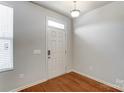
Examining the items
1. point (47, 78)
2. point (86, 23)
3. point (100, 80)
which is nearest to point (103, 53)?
point (100, 80)

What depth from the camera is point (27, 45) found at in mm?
2576

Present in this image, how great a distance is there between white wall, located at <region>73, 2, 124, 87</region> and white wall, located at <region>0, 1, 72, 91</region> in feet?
5.56

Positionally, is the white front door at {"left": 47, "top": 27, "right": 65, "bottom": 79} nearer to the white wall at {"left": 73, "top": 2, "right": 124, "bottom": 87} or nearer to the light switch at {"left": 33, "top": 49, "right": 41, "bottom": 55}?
the light switch at {"left": 33, "top": 49, "right": 41, "bottom": 55}

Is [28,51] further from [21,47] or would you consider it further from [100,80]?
[100,80]

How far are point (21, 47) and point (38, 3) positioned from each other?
157cm

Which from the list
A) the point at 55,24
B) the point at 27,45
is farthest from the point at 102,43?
the point at 27,45

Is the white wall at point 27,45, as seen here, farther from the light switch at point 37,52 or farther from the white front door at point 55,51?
the white front door at point 55,51

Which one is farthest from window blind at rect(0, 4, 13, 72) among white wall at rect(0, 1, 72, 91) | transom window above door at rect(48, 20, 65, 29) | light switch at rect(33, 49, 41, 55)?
transom window above door at rect(48, 20, 65, 29)

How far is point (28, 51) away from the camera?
8.53ft

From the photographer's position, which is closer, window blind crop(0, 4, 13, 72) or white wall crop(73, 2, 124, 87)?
window blind crop(0, 4, 13, 72)

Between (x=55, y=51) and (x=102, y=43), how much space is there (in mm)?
1829

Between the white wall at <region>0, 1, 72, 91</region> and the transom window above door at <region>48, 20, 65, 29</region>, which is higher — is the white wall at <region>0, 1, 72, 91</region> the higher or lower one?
the lower one

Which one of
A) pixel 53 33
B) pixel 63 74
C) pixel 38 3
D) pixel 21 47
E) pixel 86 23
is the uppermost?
pixel 38 3

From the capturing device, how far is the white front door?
3232 millimetres
